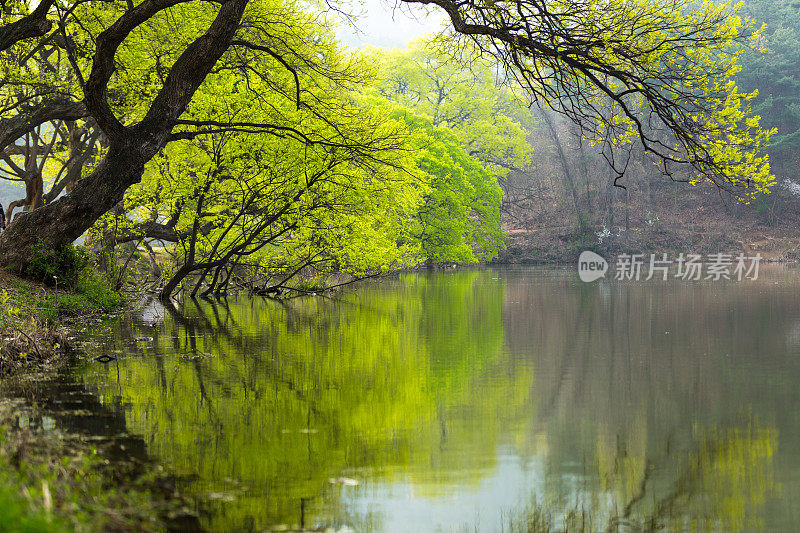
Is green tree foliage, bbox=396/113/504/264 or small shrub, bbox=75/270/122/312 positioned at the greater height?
green tree foliage, bbox=396/113/504/264

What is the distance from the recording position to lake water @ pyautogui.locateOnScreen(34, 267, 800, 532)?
4129 millimetres

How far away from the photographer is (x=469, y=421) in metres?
6.17

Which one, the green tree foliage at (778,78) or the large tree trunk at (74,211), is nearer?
the large tree trunk at (74,211)

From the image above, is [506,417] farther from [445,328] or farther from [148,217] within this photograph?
[148,217]

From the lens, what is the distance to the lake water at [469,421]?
4129mm

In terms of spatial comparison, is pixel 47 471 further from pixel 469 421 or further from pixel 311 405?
pixel 469 421

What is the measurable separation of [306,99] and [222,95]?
1865mm

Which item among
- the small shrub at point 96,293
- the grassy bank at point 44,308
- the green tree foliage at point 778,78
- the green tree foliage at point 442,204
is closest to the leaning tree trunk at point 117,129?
the grassy bank at point 44,308

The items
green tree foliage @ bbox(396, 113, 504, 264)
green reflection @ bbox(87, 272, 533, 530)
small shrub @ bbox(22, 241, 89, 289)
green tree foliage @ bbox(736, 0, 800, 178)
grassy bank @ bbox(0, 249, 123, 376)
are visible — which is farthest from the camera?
green tree foliage @ bbox(736, 0, 800, 178)

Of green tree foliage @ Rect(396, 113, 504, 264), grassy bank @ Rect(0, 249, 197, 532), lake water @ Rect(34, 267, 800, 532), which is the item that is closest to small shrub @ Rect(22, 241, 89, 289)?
lake water @ Rect(34, 267, 800, 532)

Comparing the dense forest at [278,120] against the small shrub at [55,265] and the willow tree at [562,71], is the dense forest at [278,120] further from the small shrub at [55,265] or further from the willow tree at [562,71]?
the small shrub at [55,265]

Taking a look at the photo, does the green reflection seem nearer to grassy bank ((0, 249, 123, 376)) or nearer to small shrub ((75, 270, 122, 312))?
grassy bank ((0, 249, 123, 376))

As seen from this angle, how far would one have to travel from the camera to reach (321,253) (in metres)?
20.0

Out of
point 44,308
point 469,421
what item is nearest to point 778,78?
point 44,308
